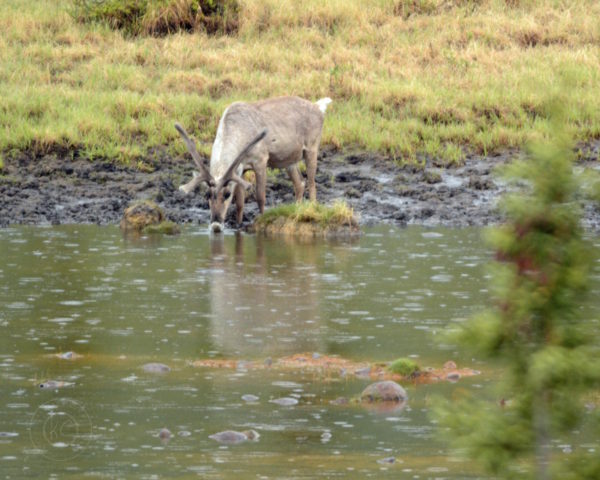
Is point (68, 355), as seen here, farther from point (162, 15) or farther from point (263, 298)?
point (162, 15)

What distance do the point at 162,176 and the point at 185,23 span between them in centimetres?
641

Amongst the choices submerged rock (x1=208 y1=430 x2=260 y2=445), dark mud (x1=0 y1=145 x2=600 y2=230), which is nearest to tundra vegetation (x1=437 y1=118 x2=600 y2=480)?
submerged rock (x1=208 y1=430 x2=260 y2=445)

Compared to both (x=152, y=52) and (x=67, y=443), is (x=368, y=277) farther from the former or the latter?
(x=152, y=52)

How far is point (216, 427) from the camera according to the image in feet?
25.6

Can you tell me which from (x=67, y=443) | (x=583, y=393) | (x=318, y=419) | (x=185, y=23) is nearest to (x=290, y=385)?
(x=318, y=419)

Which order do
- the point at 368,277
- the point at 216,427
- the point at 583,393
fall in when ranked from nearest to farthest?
the point at 583,393
the point at 216,427
the point at 368,277

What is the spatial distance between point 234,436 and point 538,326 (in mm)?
3249

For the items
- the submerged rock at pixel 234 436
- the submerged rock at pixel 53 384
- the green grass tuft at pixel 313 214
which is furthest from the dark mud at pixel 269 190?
the submerged rock at pixel 234 436

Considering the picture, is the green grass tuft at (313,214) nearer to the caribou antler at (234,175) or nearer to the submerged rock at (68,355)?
the caribou antler at (234,175)

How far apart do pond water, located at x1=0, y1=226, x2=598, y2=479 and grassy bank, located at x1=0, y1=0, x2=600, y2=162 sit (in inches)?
133

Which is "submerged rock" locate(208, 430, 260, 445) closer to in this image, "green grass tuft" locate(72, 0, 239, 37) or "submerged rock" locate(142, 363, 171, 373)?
"submerged rock" locate(142, 363, 171, 373)

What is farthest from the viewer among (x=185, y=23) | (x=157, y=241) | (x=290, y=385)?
(x=185, y=23)

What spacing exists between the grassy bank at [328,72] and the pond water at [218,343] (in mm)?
3369

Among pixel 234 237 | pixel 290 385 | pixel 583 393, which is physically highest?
pixel 583 393
